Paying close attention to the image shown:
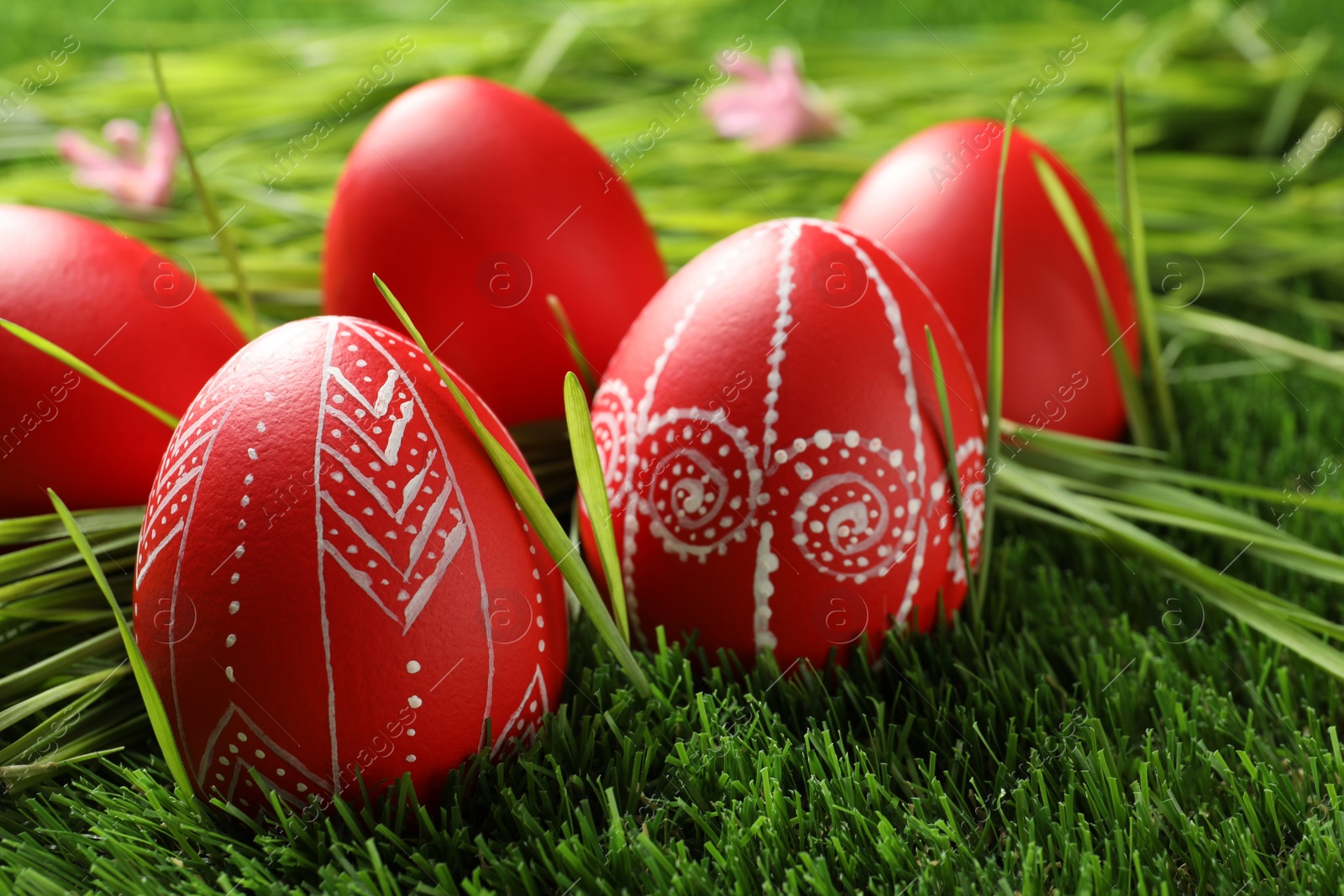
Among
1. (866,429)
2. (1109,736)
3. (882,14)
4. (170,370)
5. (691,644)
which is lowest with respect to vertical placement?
(1109,736)

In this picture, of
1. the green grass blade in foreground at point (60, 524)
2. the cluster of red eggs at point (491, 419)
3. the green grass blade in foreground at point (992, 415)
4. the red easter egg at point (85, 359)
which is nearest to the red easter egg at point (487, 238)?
the cluster of red eggs at point (491, 419)

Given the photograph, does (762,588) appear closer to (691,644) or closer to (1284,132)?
(691,644)

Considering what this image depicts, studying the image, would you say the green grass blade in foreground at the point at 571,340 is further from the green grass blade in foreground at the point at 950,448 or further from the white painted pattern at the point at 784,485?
the green grass blade in foreground at the point at 950,448

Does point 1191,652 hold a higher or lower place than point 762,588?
lower

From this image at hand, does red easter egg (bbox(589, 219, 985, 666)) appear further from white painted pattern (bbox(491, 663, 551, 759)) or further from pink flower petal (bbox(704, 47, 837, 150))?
pink flower petal (bbox(704, 47, 837, 150))

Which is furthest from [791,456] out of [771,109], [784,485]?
[771,109]

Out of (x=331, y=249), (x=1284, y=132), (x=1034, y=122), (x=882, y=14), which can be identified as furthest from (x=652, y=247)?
(x=882, y=14)
